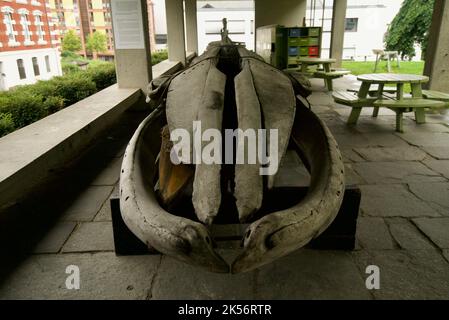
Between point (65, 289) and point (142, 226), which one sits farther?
point (65, 289)

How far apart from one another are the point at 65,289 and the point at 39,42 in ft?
24.0

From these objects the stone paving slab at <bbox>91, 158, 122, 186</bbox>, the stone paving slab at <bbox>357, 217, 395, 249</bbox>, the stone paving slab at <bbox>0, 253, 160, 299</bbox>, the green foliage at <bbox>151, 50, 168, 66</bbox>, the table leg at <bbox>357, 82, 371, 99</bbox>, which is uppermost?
the green foliage at <bbox>151, 50, 168, 66</bbox>

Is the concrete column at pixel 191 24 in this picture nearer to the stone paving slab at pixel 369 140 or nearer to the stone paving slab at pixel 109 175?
the stone paving slab at pixel 369 140

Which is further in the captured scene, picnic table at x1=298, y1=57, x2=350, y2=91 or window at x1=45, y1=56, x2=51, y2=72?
picnic table at x1=298, y1=57, x2=350, y2=91

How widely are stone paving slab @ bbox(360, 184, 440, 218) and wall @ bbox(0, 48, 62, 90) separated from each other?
491 centimetres

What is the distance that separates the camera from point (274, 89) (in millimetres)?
1710

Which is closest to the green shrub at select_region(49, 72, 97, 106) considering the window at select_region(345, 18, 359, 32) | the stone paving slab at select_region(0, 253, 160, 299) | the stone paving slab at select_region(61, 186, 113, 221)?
the stone paving slab at select_region(61, 186, 113, 221)

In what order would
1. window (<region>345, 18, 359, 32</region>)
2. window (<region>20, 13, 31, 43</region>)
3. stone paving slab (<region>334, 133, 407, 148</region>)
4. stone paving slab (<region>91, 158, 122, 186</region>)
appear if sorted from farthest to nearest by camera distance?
window (<region>345, 18, 359, 32</region>), window (<region>20, 13, 31, 43</region>), stone paving slab (<region>334, 133, 407, 148</region>), stone paving slab (<region>91, 158, 122, 186</region>)

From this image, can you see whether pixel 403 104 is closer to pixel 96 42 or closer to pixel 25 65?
pixel 25 65

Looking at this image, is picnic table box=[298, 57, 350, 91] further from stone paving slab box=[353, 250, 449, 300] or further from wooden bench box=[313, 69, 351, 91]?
stone paving slab box=[353, 250, 449, 300]

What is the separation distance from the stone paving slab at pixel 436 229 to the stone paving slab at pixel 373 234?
261mm

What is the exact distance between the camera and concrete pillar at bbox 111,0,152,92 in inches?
223
